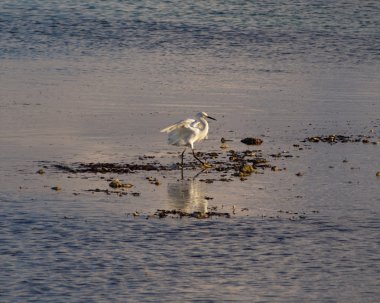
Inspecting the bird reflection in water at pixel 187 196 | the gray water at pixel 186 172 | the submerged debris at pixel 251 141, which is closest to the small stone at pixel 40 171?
the gray water at pixel 186 172

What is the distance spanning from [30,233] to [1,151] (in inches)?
206

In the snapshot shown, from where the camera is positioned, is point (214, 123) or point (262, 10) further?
point (262, 10)

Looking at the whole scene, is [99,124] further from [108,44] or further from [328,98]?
[108,44]

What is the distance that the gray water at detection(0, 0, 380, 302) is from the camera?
1242 cm

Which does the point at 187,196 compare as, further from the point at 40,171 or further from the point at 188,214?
the point at 40,171

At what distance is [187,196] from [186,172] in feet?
5.80

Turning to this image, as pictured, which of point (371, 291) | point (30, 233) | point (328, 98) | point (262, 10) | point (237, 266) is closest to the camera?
point (371, 291)

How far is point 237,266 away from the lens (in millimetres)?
12844

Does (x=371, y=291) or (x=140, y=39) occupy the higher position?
(x=140, y=39)

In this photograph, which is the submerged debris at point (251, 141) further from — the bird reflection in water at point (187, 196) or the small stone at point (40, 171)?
the small stone at point (40, 171)

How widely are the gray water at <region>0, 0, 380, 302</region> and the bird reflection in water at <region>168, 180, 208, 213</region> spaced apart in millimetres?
32

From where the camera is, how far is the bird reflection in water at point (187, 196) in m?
15.7

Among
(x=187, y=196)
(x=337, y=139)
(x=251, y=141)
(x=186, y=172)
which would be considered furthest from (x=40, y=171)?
(x=337, y=139)

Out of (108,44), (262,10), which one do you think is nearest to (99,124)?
(108,44)
